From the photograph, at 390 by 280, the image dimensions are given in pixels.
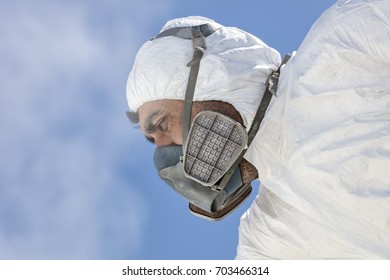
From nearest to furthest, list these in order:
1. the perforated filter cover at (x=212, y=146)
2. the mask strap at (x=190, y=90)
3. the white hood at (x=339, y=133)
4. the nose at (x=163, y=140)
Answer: the white hood at (x=339, y=133), the perforated filter cover at (x=212, y=146), the mask strap at (x=190, y=90), the nose at (x=163, y=140)

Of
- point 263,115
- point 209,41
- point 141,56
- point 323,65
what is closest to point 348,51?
point 323,65

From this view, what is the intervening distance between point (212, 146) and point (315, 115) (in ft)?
2.05

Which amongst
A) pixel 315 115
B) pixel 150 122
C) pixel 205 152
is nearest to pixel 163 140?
pixel 150 122

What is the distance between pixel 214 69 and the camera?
3953mm

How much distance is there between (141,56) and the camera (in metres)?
4.25

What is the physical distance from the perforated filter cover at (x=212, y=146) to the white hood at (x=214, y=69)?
0.12 m

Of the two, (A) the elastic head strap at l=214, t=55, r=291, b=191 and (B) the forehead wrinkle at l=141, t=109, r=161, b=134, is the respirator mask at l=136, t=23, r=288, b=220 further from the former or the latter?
(B) the forehead wrinkle at l=141, t=109, r=161, b=134

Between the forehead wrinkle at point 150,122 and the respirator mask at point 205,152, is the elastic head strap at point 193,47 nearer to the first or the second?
the respirator mask at point 205,152

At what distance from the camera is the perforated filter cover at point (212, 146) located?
3846mm

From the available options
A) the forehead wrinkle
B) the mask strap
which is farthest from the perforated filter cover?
the forehead wrinkle

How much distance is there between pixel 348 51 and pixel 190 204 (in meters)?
1.58

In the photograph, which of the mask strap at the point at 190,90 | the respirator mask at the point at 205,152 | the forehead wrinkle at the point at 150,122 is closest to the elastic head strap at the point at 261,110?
the respirator mask at the point at 205,152

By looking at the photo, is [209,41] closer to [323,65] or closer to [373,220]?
[323,65]

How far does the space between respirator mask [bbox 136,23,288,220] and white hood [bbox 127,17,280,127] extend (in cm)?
A: 5
